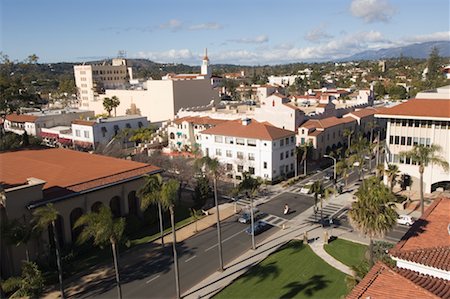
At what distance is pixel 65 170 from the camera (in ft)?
151

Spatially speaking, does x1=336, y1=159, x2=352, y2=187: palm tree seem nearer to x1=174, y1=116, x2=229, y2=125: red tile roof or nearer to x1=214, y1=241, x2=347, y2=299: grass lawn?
x1=174, y1=116, x2=229, y2=125: red tile roof

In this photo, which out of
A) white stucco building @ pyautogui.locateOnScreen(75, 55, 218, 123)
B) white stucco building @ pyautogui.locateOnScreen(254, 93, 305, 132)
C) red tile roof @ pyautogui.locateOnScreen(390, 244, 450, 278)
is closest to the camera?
red tile roof @ pyautogui.locateOnScreen(390, 244, 450, 278)

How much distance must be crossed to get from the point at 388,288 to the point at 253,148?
161 feet

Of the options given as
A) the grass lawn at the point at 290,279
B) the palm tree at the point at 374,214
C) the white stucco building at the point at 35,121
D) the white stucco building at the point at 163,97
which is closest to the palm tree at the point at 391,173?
the grass lawn at the point at 290,279

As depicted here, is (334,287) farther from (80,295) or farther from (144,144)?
(144,144)

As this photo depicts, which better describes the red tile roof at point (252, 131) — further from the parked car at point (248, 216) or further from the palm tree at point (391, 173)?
the palm tree at point (391, 173)

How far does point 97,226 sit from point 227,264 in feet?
49.3

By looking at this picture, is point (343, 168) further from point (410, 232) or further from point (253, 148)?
point (410, 232)

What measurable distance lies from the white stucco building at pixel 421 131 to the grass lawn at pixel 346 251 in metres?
22.1

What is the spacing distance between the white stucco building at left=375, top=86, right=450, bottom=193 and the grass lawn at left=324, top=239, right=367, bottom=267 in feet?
72.4

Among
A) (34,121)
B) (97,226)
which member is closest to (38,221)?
(97,226)

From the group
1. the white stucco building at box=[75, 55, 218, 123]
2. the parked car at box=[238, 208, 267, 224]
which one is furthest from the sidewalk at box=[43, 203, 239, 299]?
the white stucco building at box=[75, 55, 218, 123]

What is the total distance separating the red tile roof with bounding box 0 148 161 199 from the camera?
136 feet

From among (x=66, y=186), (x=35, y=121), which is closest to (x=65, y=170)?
(x=66, y=186)
